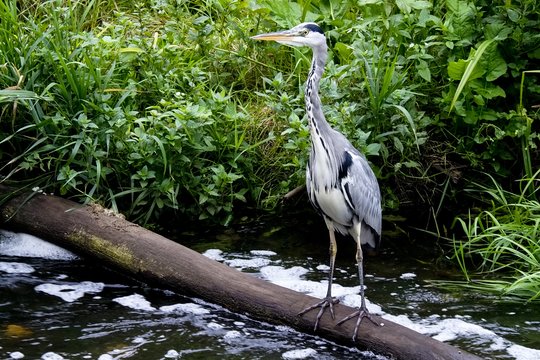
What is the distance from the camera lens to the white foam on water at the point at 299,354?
428cm

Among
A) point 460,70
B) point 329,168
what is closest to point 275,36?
point 329,168

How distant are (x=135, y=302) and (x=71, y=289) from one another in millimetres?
434

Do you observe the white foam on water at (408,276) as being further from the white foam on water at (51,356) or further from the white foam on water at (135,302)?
the white foam on water at (51,356)

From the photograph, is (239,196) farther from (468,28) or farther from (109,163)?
(468,28)

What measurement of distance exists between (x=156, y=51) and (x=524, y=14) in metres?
2.56

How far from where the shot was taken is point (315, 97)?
451cm

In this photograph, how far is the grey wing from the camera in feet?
15.2

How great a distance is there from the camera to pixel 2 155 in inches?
228

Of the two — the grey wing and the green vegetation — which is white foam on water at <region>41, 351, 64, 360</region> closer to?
the green vegetation

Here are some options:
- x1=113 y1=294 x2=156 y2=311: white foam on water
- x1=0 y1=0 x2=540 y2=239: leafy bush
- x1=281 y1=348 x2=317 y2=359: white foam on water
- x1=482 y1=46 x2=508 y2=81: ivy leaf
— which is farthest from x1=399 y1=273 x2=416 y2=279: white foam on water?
x1=113 y1=294 x2=156 y2=311: white foam on water

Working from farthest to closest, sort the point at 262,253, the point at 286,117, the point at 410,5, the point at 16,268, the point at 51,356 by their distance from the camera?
the point at 286,117
the point at 410,5
the point at 262,253
the point at 16,268
the point at 51,356

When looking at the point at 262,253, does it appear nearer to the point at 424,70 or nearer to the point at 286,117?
the point at 286,117

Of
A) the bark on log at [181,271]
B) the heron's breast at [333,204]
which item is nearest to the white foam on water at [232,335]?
the bark on log at [181,271]

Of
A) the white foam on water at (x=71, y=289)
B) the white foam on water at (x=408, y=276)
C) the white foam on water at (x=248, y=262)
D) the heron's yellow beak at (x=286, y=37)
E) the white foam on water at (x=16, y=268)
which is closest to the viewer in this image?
the heron's yellow beak at (x=286, y=37)
